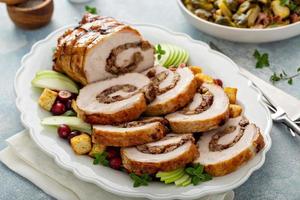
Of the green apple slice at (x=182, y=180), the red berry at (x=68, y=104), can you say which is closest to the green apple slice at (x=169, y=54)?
the red berry at (x=68, y=104)

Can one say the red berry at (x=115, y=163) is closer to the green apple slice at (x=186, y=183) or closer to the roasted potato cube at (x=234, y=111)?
the green apple slice at (x=186, y=183)

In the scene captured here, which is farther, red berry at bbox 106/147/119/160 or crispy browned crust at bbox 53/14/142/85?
crispy browned crust at bbox 53/14/142/85

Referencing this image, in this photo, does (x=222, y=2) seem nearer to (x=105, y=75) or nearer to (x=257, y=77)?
(x=257, y=77)

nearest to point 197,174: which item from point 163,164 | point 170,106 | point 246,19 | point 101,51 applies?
point 163,164

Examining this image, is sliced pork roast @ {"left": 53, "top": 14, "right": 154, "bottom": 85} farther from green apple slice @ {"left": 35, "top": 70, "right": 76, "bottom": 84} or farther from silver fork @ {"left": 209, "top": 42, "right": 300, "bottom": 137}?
silver fork @ {"left": 209, "top": 42, "right": 300, "bottom": 137}

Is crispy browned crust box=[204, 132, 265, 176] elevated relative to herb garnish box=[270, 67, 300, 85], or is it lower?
elevated

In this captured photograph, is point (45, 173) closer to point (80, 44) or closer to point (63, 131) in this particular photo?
point (63, 131)

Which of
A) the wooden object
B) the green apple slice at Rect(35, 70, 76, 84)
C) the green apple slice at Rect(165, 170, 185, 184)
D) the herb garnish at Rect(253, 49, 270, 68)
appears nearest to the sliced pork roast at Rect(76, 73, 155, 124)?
the green apple slice at Rect(35, 70, 76, 84)
